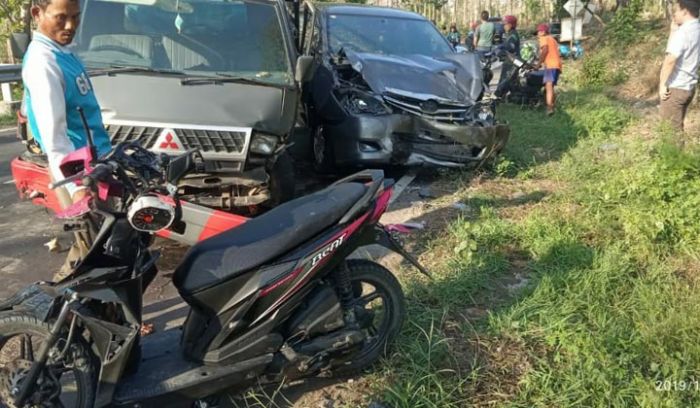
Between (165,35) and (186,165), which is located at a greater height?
(165,35)

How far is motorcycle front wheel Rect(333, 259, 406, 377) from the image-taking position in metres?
3.01

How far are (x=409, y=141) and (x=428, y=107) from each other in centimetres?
45

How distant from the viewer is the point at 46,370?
94.9 inches

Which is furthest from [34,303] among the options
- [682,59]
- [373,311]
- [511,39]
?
[511,39]

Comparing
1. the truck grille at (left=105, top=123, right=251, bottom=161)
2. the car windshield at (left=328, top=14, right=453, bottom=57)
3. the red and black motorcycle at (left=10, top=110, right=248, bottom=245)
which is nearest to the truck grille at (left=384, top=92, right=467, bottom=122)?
the car windshield at (left=328, top=14, right=453, bottom=57)

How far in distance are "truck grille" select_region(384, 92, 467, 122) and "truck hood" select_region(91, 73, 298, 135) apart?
2.02 m

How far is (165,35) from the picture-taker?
16.3 feet

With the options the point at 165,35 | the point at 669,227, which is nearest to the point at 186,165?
→ the point at 165,35

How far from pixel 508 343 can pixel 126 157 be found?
2.17 metres

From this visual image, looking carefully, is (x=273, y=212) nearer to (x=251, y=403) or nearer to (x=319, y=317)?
(x=319, y=317)

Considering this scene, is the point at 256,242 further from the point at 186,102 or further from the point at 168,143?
the point at 186,102

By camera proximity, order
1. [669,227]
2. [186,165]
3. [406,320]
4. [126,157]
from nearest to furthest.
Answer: [126,157] < [186,165] < [406,320] < [669,227]

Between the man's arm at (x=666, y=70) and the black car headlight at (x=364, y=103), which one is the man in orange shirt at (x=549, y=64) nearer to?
the man's arm at (x=666, y=70)

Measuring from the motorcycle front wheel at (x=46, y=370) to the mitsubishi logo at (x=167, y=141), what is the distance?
2.03 meters
